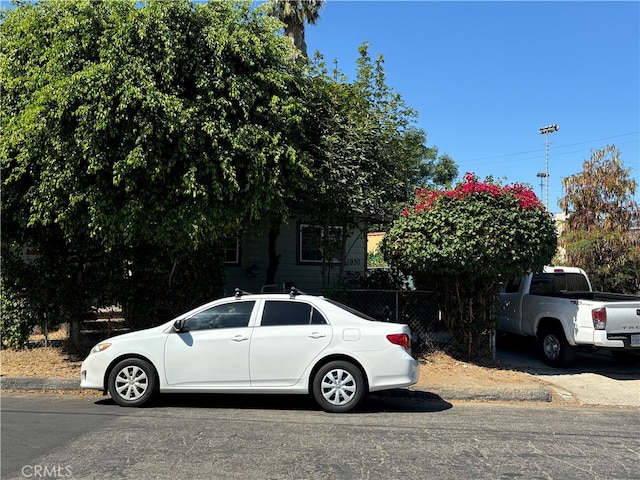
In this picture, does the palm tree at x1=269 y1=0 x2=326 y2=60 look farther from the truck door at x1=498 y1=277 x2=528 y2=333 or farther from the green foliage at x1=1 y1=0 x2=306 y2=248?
the truck door at x1=498 y1=277 x2=528 y2=333

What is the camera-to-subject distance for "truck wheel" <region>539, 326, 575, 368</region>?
401 inches

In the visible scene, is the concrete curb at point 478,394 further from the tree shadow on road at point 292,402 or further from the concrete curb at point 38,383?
the concrete curb at point 38,383

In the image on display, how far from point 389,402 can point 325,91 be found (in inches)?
270

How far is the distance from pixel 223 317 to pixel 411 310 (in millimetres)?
4579

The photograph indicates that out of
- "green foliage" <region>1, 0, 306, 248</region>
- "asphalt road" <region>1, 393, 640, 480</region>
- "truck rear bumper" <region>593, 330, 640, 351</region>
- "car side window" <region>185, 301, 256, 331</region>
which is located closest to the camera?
"asphalt road" <region>1, 393, 640, 480</region>

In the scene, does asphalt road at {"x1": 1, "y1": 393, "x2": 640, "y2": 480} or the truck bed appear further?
the truck bed

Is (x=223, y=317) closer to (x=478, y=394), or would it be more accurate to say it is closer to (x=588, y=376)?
(x=478, y=394)

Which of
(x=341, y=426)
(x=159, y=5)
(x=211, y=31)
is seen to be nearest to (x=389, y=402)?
(x=341, y=426)

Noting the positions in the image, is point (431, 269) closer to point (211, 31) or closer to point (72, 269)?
point (211, 31)

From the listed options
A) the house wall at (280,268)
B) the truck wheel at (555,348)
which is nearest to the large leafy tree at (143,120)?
the house wall at (280,268)

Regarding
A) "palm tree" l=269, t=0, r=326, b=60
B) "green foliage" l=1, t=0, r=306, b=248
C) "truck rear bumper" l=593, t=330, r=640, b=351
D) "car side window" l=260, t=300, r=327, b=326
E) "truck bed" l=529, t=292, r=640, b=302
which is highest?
"palm tree" l=269, t=0, r=326, b=60

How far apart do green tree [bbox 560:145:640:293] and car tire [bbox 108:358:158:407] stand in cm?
1128

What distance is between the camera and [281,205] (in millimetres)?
9336

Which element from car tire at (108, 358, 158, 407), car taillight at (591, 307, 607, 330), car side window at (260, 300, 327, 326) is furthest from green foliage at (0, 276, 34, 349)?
car taillight at (591, 307, 607, 330)
